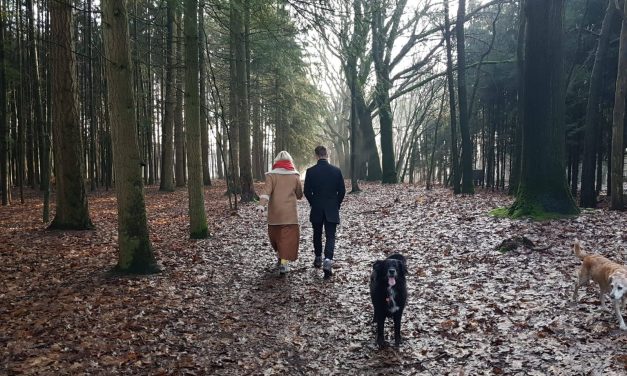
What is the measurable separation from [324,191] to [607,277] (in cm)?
434

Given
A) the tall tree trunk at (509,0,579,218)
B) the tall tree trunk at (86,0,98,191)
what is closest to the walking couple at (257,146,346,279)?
the tall tree trunk at (509,0,579,218)

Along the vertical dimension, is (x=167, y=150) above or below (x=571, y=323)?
above

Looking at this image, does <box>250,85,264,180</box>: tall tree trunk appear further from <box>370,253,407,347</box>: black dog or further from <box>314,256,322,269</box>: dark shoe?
<box>370,253,407,347</box>: black dog

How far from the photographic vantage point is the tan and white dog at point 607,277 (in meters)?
4.62

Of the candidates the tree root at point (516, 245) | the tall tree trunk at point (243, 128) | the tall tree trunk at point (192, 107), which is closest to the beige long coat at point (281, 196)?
the tall tree trunk at point (192, 107)

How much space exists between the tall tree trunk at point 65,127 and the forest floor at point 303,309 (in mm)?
688

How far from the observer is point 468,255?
336 inches

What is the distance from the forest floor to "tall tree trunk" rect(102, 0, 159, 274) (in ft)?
1.65

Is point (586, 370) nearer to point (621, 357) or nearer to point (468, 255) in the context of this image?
point (621, 357)

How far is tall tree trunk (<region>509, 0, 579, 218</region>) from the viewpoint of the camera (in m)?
10.6

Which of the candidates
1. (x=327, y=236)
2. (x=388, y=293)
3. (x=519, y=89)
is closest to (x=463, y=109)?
(x=519, y=89)

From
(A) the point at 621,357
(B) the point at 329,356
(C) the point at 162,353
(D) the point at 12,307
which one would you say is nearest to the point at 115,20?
(D) the point at 12,307

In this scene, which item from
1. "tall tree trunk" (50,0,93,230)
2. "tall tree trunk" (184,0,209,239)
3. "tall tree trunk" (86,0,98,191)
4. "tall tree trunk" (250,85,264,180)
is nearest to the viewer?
"tall tree trunk" (184,0,209,239)

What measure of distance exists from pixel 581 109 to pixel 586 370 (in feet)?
54.1
